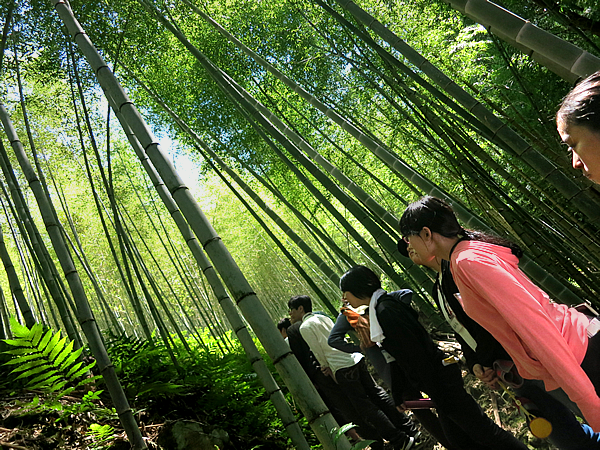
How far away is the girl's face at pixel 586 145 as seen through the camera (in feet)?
2.76

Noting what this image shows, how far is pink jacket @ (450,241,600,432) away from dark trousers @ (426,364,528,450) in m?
0.62

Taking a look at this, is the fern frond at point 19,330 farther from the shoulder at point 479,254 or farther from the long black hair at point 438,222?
the shoulder at point 479,254

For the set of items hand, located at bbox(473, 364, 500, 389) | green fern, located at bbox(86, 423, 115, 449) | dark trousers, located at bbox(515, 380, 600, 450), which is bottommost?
dark trousers, located at bbox(515, 380, 600, 450)

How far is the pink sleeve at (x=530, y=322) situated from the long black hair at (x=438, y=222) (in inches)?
7.0

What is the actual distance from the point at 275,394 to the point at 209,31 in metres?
4.93

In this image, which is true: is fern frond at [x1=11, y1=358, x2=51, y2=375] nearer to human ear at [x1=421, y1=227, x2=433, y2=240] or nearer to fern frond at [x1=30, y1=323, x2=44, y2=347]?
fern frond at [x1=30, y1=323, x2=44, y2=347]

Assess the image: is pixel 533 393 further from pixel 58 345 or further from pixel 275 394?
pixel 58 345

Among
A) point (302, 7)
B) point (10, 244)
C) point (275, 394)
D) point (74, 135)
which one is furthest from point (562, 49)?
point (10, 244)

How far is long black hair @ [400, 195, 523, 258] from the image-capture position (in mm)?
1364

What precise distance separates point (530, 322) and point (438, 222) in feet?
1.33

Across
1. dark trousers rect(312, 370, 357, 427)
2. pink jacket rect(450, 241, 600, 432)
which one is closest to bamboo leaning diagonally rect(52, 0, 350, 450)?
pink jacket rect(450, 241, 600, 432)

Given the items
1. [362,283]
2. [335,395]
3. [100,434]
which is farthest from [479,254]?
[335,395]

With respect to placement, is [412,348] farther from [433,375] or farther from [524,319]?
[524,319]

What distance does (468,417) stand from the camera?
1790 millimetres
